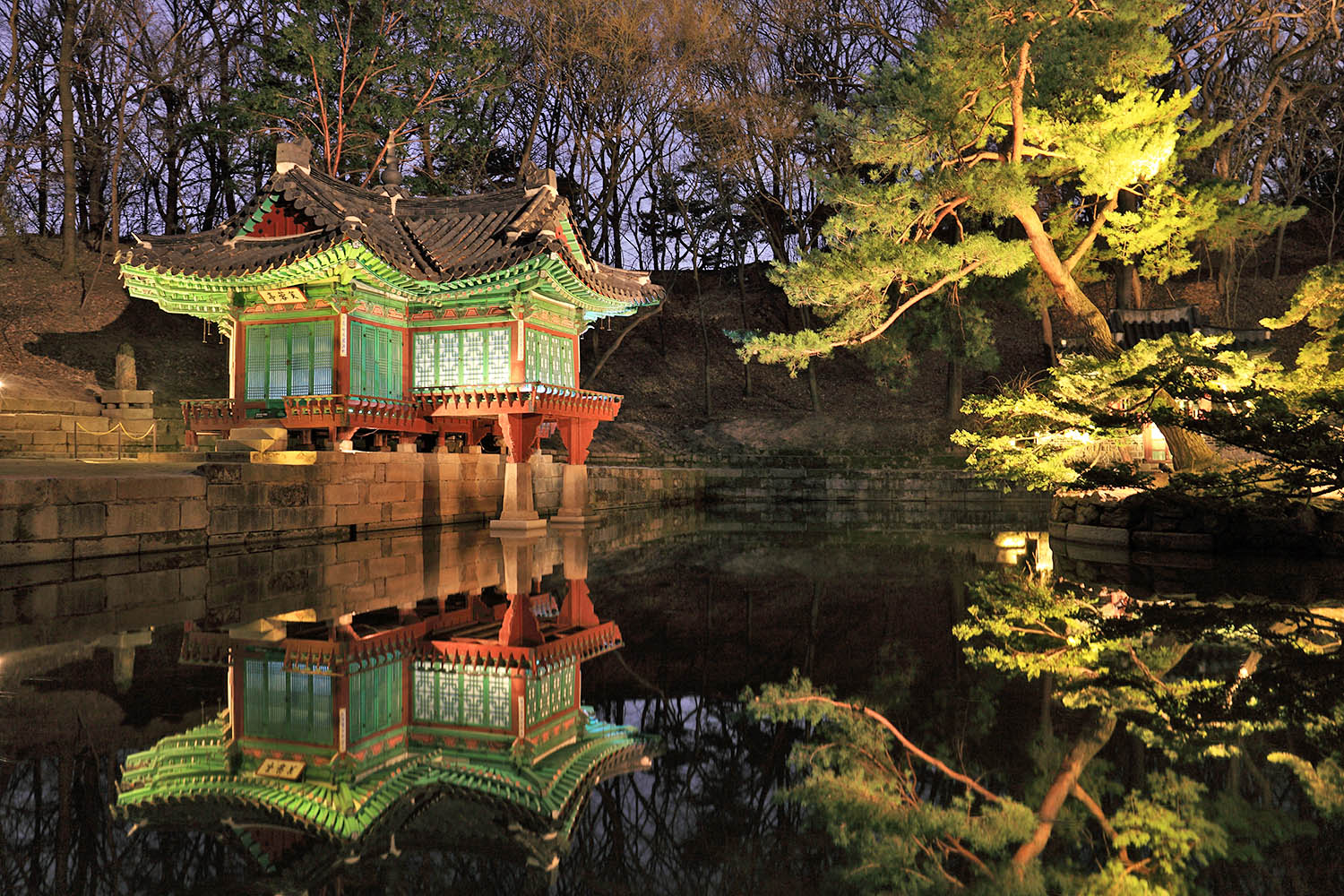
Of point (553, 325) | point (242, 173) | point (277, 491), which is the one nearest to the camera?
point (277, 491)

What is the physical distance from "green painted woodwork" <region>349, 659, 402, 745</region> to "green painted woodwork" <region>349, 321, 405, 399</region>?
1205cm

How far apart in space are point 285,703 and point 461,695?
908mm

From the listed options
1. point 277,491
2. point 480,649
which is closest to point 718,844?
point 480,649

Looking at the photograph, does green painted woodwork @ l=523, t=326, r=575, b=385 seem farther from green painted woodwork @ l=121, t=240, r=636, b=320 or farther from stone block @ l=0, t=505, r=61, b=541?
stone block @ l=0, t=505, r=61, b=541

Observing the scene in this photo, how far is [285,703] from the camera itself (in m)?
4.61

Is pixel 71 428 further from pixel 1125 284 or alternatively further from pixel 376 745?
pixel 1125 284

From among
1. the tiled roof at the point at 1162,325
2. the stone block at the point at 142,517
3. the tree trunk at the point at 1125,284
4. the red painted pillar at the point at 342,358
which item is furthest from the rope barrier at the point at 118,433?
the tree trunk at the point at 1125,284

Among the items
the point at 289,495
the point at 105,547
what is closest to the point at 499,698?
the point at 105,547

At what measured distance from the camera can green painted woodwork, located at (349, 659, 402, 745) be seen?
426 cm

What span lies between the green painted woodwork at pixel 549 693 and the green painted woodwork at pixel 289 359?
12617 millimetres

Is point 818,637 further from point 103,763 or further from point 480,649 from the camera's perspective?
point 103,763

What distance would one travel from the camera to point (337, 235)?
50.1ft

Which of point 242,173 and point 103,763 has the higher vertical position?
point 242,173

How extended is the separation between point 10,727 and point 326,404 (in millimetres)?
12126
